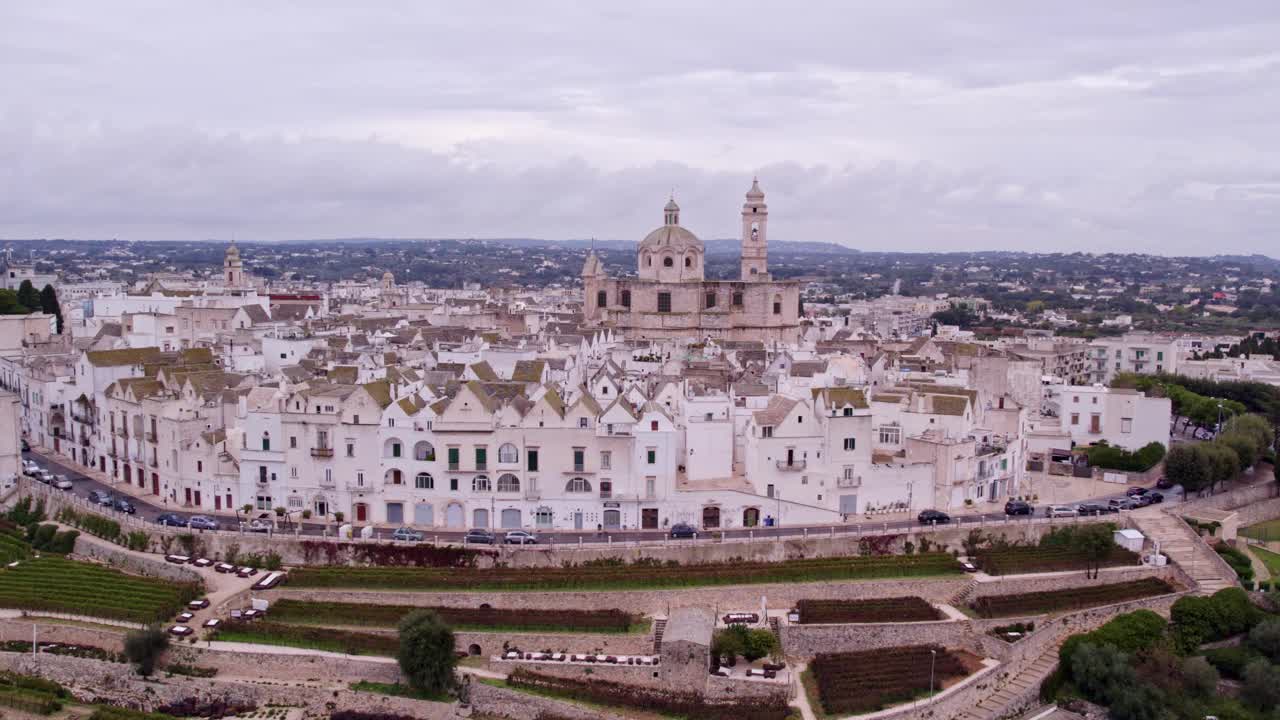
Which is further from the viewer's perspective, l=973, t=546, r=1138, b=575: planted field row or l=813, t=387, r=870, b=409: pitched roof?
l=813, t=387, r=870, b=409: pitched roof

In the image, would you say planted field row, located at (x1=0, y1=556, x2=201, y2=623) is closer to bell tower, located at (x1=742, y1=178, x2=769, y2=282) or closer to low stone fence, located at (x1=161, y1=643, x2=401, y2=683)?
low stone fence, located at (x1=161, y1=643, x2=401, y2=683)

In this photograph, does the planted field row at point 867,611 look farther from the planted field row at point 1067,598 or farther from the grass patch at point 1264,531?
the grass patch at point 1264,531

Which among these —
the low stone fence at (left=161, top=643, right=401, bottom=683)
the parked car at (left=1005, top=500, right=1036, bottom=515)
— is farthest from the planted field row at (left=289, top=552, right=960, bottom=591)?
the parked car at (left=1005, top=500, right=1036, bottom=515)

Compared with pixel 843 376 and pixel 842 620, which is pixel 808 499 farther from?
pixel 843 376

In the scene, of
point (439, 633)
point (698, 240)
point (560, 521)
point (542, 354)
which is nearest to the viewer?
point (439, 633)

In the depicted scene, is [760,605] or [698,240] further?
[698,240]

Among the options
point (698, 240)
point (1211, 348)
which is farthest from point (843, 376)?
point (1211, 348)
